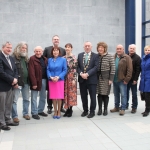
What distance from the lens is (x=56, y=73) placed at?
4.89 m

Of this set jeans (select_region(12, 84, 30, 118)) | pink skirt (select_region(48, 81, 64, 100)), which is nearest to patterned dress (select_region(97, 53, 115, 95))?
pink skirt (select_region(48, 81, 64, 100))

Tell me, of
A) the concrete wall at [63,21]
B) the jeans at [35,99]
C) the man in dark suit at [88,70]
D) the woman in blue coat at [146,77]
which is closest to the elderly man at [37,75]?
the jeans at [35,99]

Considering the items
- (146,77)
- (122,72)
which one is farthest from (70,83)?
(146,77)

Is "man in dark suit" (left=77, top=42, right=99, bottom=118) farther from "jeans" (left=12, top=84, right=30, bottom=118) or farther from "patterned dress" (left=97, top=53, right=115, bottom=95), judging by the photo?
"jeans" (left=12, top=84, right=30, bottom=118)

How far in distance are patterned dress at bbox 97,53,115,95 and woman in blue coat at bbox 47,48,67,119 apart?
0.82 metres

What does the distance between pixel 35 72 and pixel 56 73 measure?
1.46 feet

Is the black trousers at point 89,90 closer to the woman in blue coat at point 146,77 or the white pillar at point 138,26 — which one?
the woman in blue coat at point 146,77

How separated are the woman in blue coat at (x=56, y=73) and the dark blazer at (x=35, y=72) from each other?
0.20 metres

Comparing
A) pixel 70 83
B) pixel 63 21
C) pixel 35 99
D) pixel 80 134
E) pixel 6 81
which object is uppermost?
pixel 63 21

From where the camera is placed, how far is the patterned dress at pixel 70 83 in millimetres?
4992

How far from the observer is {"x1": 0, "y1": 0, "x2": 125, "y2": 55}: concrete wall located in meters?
8.38

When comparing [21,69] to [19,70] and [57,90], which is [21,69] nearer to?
[19,70]

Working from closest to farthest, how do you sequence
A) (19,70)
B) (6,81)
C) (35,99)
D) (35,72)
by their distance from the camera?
(6,81)
(19,70)
(35,72)
(35,99)

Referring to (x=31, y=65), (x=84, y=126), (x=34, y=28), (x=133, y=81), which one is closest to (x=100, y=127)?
(x=84, y=126)
